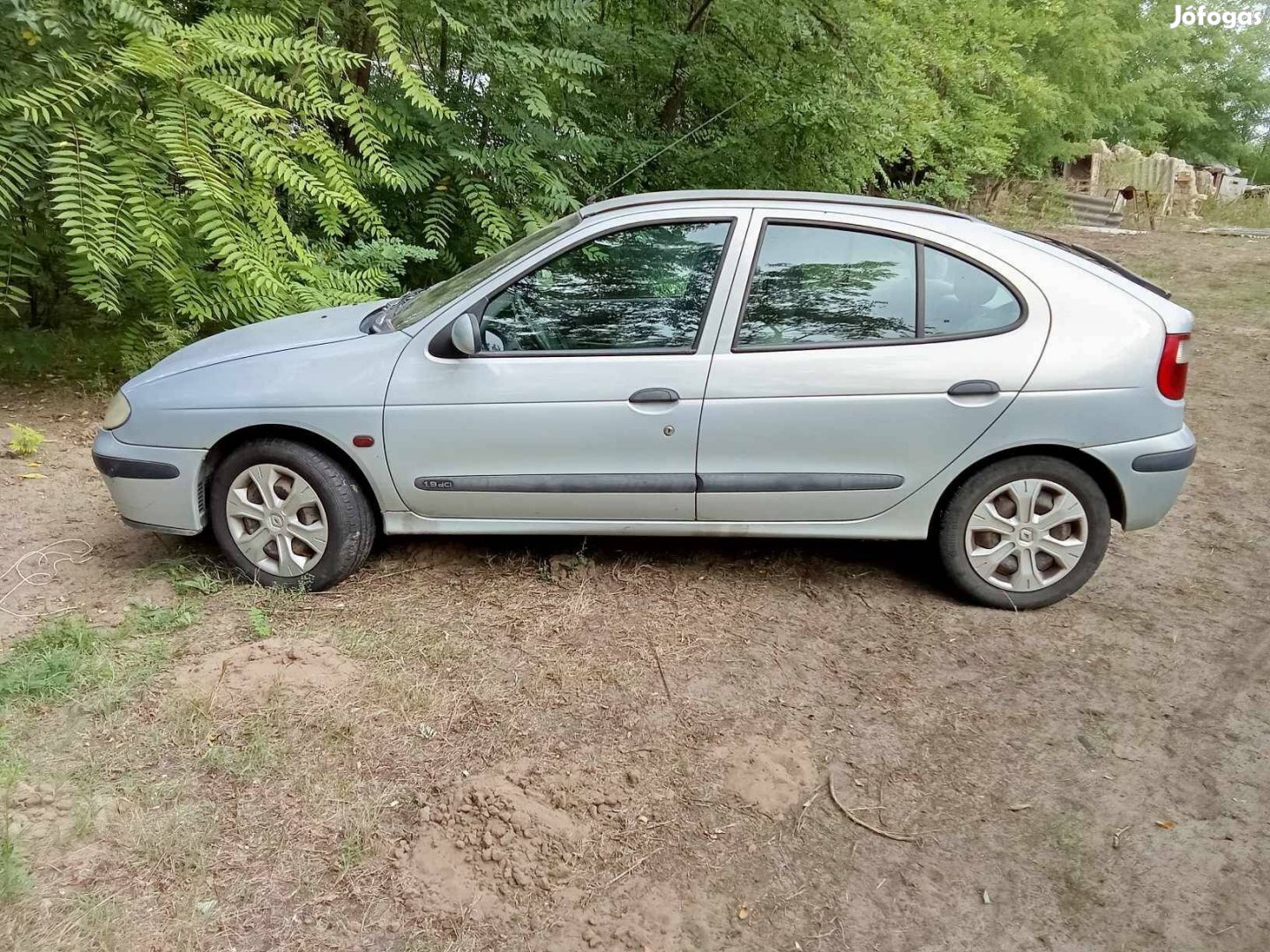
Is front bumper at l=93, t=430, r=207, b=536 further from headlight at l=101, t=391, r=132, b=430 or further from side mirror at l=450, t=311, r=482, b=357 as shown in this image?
side mirror at l=450, t=311, r=482, b=357

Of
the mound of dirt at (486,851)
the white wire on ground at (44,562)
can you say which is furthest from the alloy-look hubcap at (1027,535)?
the white wire on ground at (44,562)

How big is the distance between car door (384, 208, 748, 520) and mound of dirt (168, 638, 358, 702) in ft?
2.48

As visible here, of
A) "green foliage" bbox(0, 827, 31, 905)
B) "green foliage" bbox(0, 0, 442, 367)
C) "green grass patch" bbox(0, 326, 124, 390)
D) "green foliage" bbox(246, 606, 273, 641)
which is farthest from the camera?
"green grass patch" bbox(0, 326, 124, 390)

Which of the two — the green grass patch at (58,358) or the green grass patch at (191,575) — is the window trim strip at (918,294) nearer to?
the green grass patch at (191,575)

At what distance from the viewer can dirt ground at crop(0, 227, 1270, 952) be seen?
7.79ft

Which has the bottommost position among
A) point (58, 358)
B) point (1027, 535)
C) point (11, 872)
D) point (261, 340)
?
point (11, 872)

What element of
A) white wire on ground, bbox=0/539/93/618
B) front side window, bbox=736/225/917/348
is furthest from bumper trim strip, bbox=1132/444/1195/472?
white wire on ground, bbox=0/539/93/618

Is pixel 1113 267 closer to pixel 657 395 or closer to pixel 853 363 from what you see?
pixel 853 363

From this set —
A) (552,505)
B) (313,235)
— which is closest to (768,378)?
(552,505)

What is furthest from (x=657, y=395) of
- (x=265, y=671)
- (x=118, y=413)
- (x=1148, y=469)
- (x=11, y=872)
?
(x=11, y=872)

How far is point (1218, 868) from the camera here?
8.45 feet

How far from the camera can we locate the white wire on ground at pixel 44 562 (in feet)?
12.8

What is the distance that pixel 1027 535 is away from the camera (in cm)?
378

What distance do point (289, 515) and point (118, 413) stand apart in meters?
0.84
